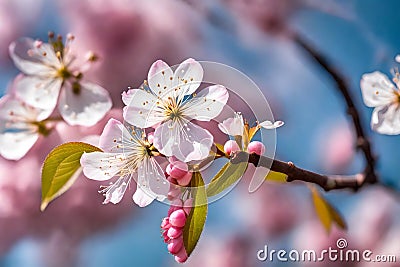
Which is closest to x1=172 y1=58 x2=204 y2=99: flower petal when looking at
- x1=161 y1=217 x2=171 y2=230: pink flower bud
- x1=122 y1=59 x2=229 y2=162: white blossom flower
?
x1=122 y1=59 x2=229 y2=162: white blossom flower

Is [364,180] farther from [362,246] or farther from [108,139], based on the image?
[362,246]

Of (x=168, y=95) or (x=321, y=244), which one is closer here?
(x=168, y=95)

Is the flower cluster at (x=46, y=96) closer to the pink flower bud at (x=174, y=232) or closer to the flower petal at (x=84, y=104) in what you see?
the flower petal at (x=84, y=104)

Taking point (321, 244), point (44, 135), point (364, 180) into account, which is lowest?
point (321, 244)

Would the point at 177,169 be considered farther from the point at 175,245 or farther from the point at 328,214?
the point at 328,214

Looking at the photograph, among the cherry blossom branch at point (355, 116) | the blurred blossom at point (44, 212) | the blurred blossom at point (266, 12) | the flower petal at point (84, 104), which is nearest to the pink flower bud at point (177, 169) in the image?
the flower petal at point (84, 104)

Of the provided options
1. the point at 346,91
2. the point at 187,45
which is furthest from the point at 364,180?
the point at 187,45

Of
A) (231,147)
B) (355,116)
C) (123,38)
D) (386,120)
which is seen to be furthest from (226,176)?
(123,38)
